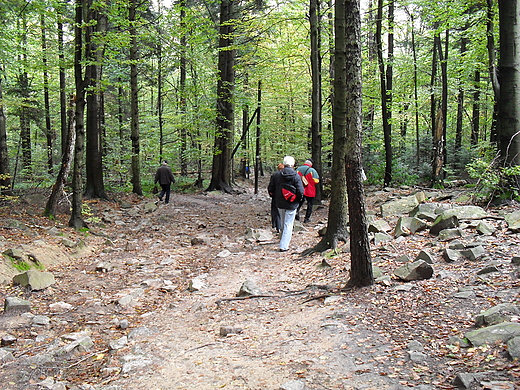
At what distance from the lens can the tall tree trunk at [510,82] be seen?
7375mm

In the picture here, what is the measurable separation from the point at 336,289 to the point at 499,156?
4.74m

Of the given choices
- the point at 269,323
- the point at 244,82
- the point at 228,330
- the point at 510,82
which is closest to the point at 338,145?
the point at 510,82

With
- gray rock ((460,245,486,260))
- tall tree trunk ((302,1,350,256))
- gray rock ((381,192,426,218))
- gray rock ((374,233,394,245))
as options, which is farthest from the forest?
gray rock ((460,245,486,260))

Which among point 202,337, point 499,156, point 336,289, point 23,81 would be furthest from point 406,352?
point 23,81

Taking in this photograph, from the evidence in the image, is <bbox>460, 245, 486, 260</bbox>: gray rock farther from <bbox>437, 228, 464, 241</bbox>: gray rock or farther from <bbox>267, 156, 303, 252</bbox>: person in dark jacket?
<bbox>267, 156, 303, 252</bbox>: person in dark jacket

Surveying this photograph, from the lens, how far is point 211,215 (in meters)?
14.6

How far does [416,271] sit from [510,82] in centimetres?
494

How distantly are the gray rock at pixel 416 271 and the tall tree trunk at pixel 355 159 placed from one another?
45 centimetres

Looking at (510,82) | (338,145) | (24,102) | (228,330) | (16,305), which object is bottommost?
(228,330)

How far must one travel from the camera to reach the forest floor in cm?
349

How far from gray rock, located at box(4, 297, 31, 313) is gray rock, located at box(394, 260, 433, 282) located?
5599 millimetres

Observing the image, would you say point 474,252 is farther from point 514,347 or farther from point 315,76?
point 315,76

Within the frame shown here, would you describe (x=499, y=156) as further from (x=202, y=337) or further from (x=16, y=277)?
(x=16, y=277)

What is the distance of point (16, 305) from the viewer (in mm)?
5492
